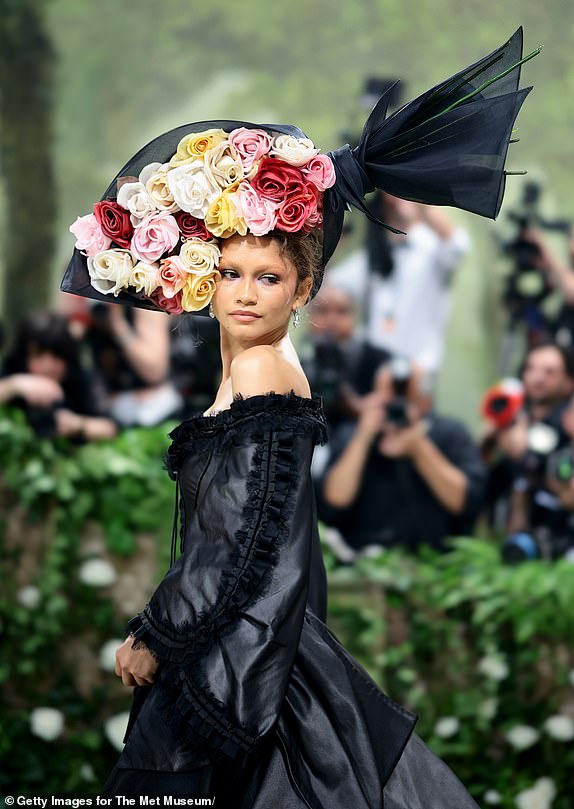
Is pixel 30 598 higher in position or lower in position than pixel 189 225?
lower

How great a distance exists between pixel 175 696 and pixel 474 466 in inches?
157

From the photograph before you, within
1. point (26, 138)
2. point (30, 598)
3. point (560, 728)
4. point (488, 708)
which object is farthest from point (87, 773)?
point (26, 138)

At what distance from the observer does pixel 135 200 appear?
7.40 feet

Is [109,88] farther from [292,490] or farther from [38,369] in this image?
[292,490]

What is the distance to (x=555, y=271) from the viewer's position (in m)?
6.46

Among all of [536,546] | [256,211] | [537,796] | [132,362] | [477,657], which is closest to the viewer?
[256,211]

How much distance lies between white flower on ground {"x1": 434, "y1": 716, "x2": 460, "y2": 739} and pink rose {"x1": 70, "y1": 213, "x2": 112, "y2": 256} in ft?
8.98

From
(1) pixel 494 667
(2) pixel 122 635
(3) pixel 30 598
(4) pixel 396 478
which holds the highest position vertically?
(4) pixel 396 478

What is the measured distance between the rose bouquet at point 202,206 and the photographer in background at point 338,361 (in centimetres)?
359

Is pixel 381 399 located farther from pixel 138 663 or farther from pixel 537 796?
pixel 138 663

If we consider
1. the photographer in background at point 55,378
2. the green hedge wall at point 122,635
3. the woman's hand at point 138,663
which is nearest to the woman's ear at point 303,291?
the woman's hand at point 138,663

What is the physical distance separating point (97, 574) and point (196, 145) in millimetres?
2484

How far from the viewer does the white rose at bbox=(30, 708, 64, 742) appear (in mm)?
4227

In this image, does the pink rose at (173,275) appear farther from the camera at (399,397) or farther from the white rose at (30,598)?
the camera at (399,397)
